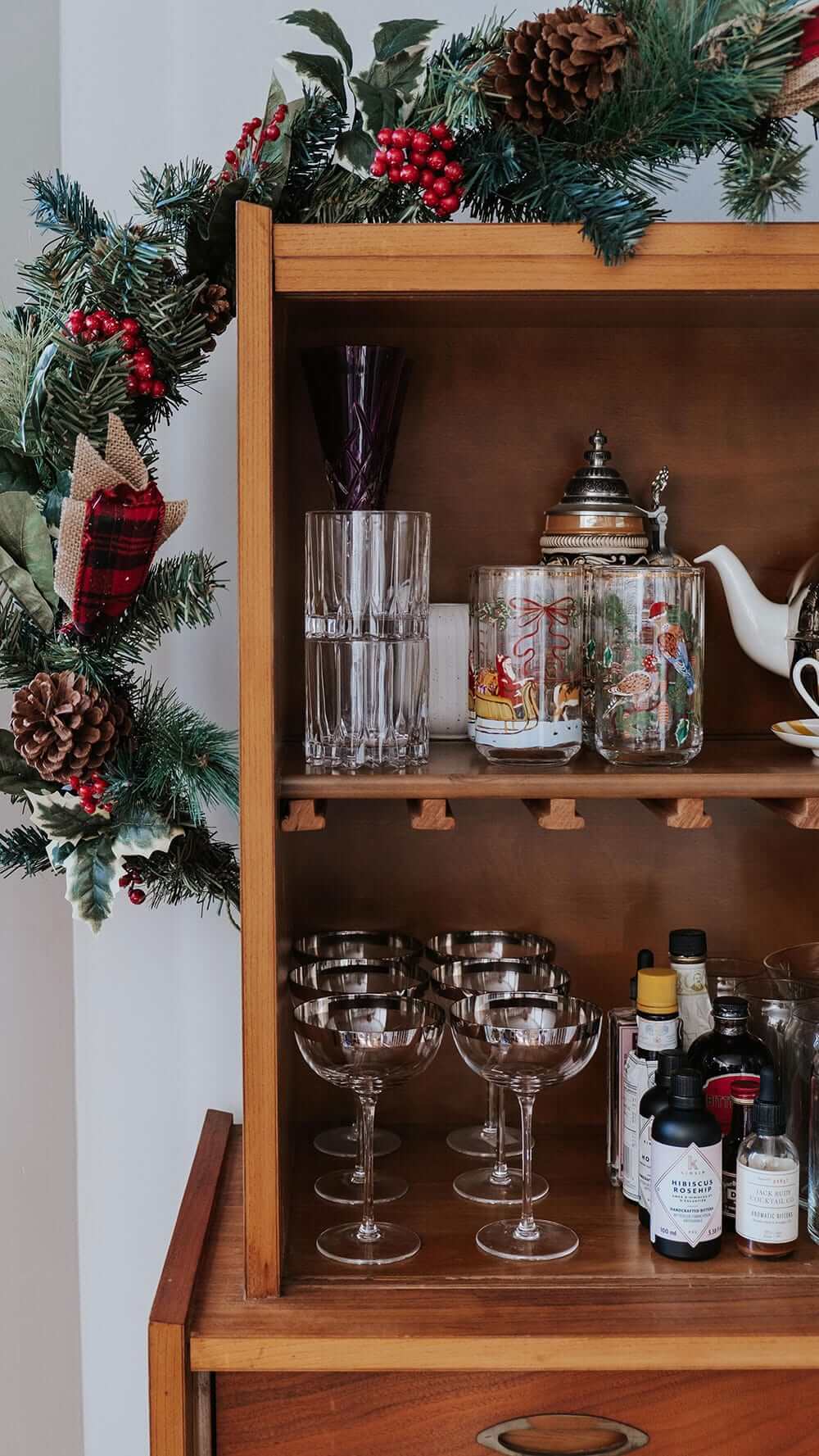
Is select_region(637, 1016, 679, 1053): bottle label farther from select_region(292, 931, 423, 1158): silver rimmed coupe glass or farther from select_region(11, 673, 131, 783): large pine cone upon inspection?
select_region(11, 673, 131, 783): large pine cone

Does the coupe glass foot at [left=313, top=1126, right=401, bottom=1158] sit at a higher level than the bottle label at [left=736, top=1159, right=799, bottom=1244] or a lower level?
lower

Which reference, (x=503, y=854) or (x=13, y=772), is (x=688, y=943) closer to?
(x=503, y=854)

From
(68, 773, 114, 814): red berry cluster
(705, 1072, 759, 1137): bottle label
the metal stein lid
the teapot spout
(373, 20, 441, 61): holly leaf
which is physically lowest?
(705, 1072, 759, 1137): bottle label

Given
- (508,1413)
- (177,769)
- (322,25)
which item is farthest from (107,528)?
(508,1413)

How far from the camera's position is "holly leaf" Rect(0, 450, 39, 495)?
116 centimetres

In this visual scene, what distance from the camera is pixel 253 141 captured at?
110cm

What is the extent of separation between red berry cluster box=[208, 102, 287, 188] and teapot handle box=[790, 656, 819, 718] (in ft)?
2.12

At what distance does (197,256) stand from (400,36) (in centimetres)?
25

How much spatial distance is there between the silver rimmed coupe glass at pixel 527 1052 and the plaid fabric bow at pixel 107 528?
48 cm

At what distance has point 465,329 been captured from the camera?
1.31m

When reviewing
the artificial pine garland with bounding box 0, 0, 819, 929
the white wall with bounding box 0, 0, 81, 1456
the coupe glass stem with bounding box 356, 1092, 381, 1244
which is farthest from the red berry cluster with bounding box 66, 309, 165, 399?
the coupe glass stem with bounding box 356, 1092, 381, 1244

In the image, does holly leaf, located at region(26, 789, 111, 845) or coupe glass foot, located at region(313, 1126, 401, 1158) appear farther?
coupe glass foot, located at region(313, 1126, 401, 1158)

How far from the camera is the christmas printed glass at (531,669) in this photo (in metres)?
1.11

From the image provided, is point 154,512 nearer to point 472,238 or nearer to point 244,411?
point 244,411
